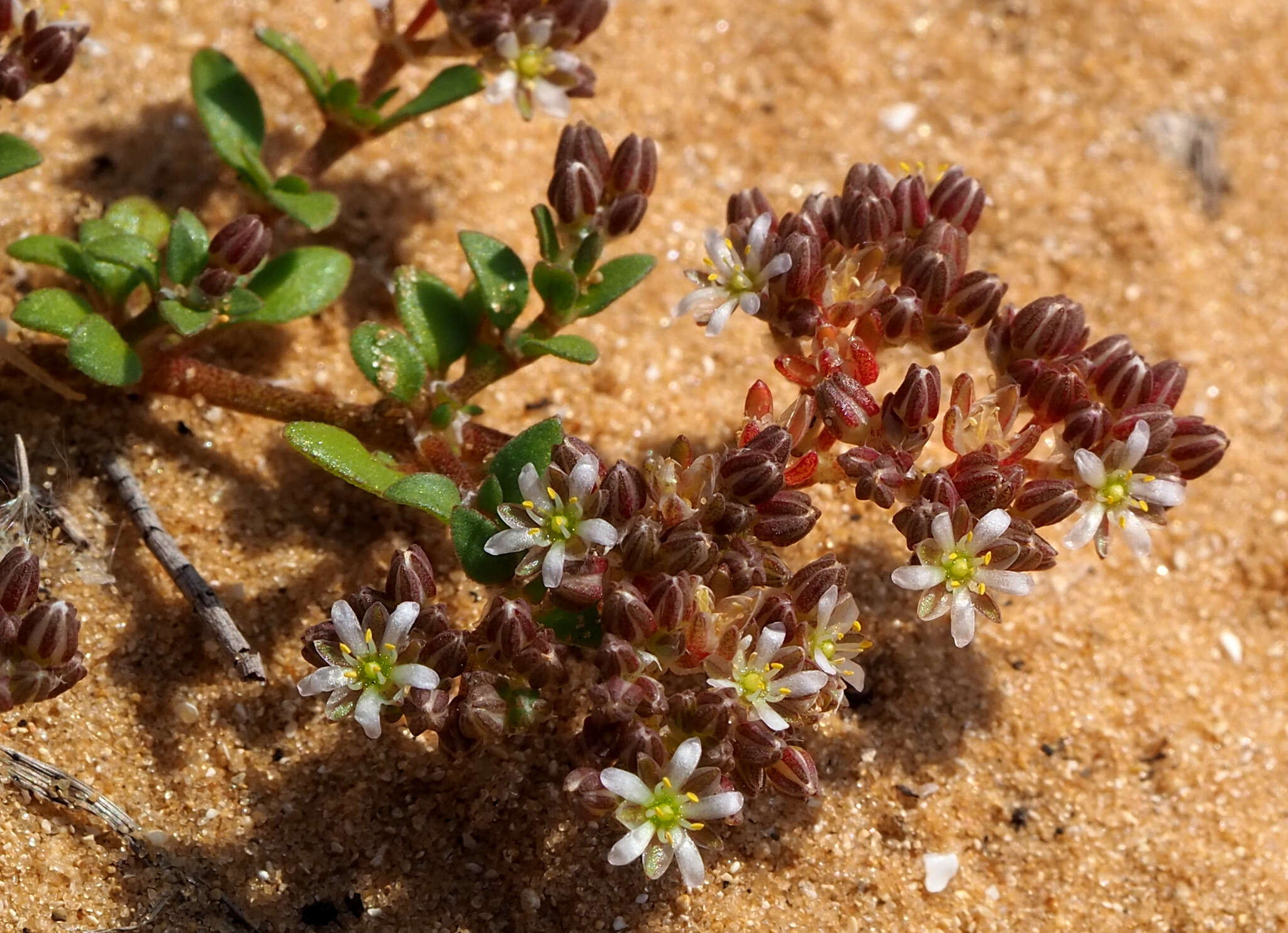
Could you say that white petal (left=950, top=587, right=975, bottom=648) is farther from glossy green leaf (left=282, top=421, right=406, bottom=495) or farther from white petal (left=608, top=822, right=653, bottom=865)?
glossy green leaf (left=282, top=421, right=406, bottom=495)

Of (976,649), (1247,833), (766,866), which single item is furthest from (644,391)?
(1247,833)

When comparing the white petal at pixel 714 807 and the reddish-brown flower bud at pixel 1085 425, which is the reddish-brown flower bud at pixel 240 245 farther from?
the reddish-brown flower bud at pixel 1085 425

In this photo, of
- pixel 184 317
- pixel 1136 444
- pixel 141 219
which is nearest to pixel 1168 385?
pixel 1136 444

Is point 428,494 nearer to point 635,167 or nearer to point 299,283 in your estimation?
point 299,283

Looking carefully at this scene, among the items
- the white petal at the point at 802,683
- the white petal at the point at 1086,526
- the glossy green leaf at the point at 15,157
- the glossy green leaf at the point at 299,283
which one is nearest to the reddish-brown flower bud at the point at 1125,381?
the white petal at the point at 1086,526

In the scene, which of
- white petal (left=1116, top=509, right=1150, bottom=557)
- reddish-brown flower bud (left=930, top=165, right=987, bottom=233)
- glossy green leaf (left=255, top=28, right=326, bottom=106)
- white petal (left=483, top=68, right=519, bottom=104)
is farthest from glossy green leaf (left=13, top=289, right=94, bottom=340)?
white petal (left=1116, top=509, right=1150, bottom=557)

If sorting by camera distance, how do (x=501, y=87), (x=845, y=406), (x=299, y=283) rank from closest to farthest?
(x=845, y=406) < (x=299, y=283) < (x=501, y=87)
